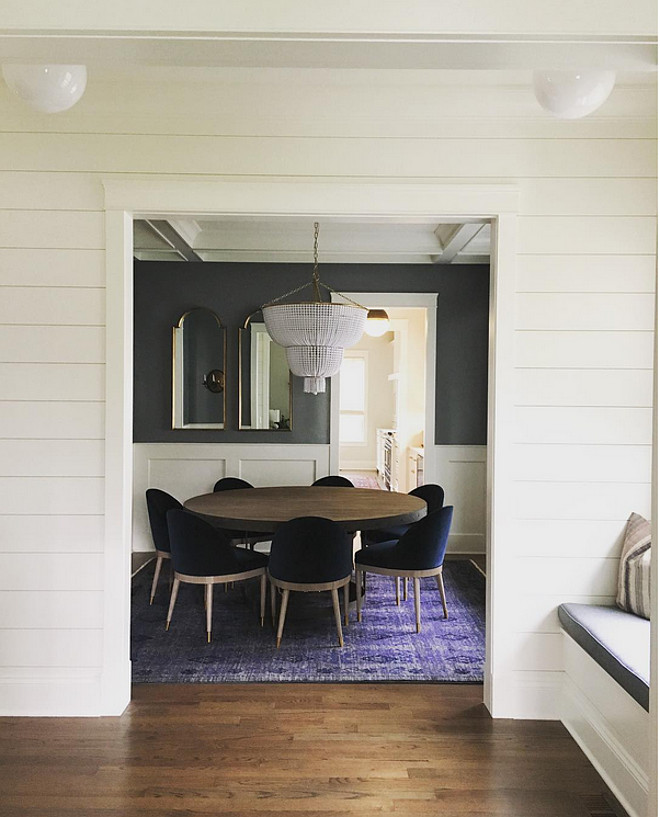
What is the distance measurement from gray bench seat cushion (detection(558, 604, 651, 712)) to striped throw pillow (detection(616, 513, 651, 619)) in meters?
0.05

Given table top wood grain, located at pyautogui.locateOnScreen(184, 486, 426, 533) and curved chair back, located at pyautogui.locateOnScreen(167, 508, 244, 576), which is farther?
table top wood grain, located at pyautogui.locateOnScreen(184, 486, 426, 533)

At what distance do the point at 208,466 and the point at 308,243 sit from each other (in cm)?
213

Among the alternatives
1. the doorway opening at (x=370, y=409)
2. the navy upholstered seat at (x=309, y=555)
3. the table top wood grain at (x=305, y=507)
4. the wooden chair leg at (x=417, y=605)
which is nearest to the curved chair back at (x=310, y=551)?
the navy upholstered seat at (x=309, y=555)

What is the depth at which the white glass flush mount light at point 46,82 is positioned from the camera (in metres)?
2.06

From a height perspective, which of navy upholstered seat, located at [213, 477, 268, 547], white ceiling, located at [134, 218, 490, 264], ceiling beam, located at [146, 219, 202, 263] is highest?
white ceiling, located at [134, 218, 490, 264]

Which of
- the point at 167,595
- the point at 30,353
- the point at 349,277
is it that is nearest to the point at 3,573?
the point at 30,353

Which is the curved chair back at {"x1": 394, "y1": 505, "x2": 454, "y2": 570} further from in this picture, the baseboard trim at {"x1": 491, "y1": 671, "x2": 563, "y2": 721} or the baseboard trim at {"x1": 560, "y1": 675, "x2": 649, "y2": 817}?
the baseboard trim at {"x1": 560, "y1": 675, "x2": 649, "y2": 817}

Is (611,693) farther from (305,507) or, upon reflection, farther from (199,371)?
(199,371)

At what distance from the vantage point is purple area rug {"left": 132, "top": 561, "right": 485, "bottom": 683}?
3551 millimetres

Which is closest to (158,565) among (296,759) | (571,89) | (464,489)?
(296,759)

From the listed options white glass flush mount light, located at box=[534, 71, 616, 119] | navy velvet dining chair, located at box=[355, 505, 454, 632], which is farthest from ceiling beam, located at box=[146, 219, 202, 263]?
white glass flush mount light, located at box=[534, 71, 616, 119]

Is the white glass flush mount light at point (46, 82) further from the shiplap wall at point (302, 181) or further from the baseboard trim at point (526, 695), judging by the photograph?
the baseboard trim at point (526, 695)

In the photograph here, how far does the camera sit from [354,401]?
12.3 meters

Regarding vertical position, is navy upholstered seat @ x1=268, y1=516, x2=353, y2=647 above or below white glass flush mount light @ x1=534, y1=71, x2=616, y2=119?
below
